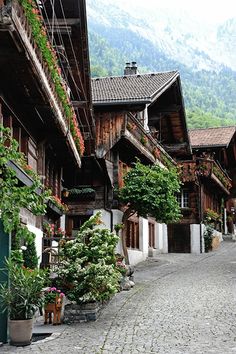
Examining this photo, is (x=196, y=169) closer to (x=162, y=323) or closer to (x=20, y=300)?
(x=162, y=323)

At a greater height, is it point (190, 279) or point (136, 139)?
point (136, 139)

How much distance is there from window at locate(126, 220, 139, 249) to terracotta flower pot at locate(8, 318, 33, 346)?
1532 cm

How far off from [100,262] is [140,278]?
301 inches

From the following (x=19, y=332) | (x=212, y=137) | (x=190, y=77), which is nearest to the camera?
(x=19, y=332)

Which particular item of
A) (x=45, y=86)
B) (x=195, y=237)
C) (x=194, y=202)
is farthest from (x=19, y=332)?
(x=194, y=202)

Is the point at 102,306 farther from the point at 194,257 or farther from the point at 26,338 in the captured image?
the point at 194,257

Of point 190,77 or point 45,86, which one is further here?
point 190,77

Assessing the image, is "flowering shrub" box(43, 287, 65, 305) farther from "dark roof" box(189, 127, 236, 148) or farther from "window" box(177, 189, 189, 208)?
"dark roof" box(189, 127, 236, 148)

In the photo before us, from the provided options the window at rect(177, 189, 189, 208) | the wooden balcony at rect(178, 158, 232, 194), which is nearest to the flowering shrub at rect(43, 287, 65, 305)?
the wooden balcony at rect(178, 158, 232, 194)

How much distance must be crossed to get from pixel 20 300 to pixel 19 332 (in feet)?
1.52

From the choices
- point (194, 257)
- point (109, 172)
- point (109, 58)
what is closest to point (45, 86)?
point (109, 172)

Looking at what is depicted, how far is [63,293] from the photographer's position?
11273mm

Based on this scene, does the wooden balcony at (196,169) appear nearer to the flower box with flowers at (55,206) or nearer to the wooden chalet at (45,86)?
the wooden chalet at (45,86)

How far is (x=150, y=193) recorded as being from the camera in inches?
805
